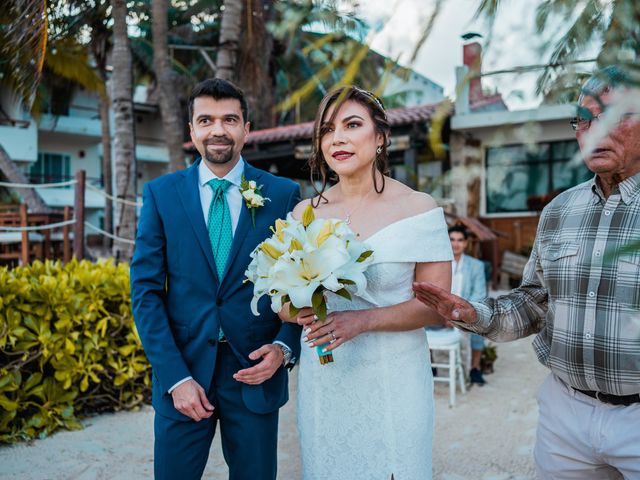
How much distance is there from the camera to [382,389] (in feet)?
6.61

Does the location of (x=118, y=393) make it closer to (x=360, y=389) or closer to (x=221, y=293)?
(x=221, y=293)

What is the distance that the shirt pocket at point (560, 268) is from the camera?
1844mm

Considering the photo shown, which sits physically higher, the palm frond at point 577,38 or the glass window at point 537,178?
the glass window at point 537,178

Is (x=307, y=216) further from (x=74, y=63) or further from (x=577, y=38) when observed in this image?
(x=74, y=63)

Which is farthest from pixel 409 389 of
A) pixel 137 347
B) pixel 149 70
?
pixel 149 70

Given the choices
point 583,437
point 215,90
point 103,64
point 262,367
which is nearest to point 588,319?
point 583,437

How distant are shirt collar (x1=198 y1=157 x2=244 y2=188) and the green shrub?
2.47 metres

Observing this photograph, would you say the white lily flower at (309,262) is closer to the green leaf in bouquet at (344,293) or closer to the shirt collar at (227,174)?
the green leaf in bouquet at (344,293)

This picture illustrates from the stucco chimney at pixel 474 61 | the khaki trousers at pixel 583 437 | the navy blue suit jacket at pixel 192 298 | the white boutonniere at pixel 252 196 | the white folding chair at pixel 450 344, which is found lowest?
the white folding chair at pixel 450 344

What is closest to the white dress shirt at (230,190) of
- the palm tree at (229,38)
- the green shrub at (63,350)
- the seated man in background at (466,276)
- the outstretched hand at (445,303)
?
the outstretched hand at (445,303)

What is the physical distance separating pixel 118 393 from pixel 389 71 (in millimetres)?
4926

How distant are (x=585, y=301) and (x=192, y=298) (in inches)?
53.9

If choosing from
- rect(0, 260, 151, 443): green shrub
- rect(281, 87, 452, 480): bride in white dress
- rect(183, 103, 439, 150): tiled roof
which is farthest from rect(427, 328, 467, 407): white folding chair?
rect(183, 103, 439, 150): tiled roof

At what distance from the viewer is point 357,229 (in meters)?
2.09
